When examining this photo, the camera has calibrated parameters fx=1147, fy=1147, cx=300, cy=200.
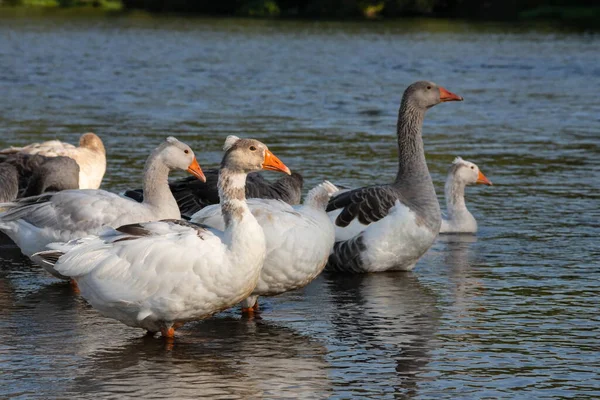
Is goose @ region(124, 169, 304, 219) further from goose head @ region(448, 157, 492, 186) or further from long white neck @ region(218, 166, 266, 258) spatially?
long white neck @ region(218, 166, 266, 258)

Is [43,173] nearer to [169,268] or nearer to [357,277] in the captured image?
[357,277]

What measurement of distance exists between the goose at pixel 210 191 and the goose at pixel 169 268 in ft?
10.6

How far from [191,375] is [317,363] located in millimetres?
896

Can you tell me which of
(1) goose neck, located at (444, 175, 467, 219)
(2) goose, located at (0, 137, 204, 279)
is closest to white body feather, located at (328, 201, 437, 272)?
(2) goose, located at (0, 137, 204, 279)

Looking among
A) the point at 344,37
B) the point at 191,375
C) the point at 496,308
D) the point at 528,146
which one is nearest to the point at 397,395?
the point at 191,375

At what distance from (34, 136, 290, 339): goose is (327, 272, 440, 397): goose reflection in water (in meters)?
0.94

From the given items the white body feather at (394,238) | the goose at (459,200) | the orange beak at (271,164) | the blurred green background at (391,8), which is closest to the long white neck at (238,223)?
the orange beak at (271,164)

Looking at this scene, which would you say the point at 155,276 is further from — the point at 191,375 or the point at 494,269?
the point at 494,269

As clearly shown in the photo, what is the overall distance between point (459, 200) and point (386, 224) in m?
2.78

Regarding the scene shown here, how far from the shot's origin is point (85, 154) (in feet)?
47.0

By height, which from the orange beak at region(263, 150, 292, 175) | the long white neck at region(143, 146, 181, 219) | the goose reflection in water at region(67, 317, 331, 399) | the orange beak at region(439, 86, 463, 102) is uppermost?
the orange beak at region(439, 86, 463, 102)

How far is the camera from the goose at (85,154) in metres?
14.2

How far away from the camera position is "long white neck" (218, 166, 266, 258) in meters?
8.05

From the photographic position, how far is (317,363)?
7891 mm
